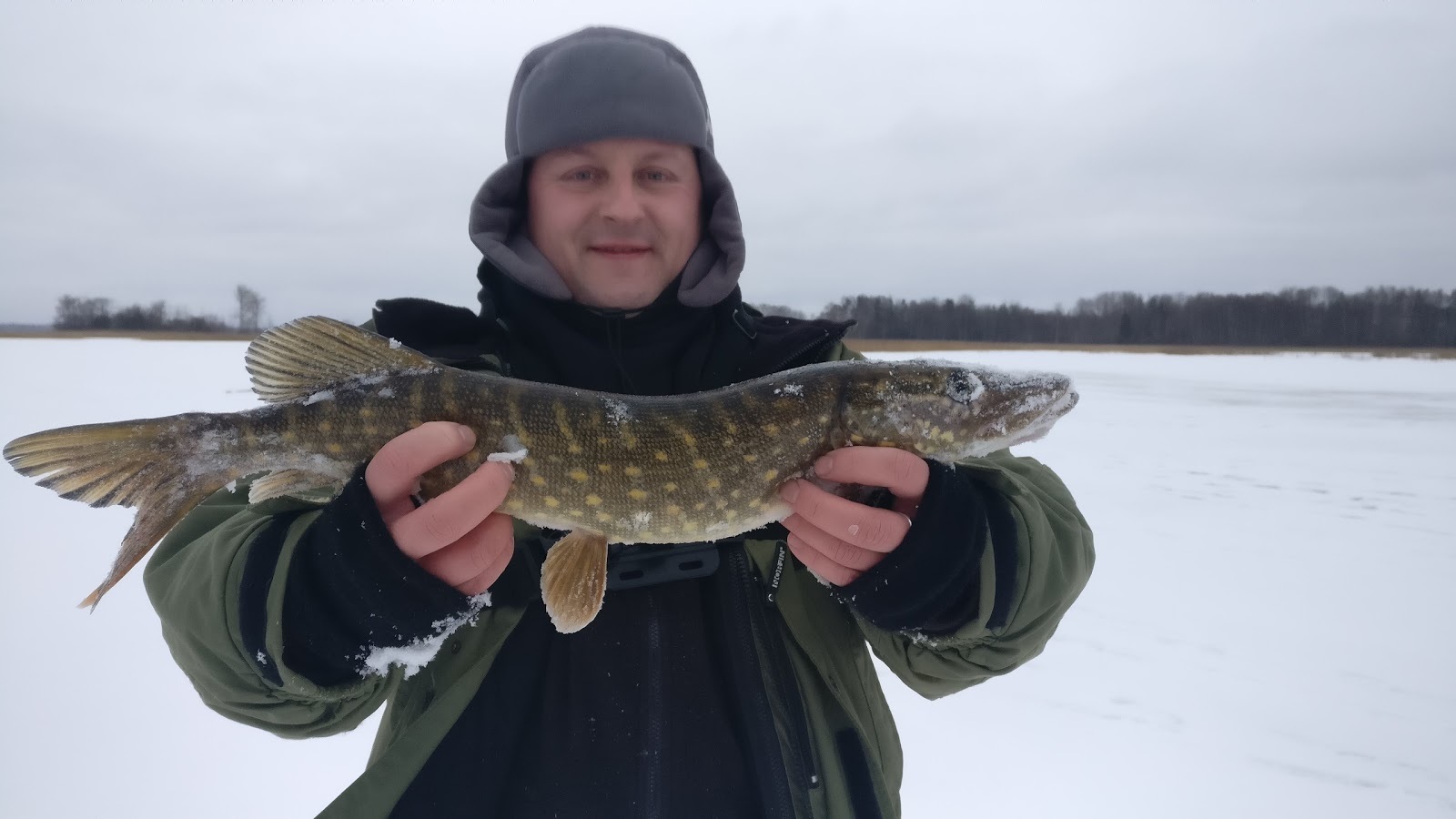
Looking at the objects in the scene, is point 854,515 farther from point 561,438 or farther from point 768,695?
point 561,438

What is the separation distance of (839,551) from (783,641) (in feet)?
0.87

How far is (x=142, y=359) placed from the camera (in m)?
20.9

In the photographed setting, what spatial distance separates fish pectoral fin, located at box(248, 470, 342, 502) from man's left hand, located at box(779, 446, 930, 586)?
3.34ft

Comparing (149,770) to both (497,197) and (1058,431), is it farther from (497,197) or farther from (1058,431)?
(1058,431)

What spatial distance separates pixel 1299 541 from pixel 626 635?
19.2ft

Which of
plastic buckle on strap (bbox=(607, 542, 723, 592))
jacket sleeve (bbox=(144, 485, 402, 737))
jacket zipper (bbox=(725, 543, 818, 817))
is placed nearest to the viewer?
jacket sleeve (bbox=(144, 485, 402, 737))

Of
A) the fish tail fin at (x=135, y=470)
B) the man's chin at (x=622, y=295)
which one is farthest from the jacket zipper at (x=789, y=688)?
the fish tail fin at (x=135, y=470)

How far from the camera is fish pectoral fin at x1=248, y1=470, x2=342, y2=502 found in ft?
5.08

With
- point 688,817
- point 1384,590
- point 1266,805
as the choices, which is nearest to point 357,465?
point 688,817

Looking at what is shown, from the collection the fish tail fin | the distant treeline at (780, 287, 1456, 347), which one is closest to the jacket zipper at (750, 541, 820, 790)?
Answer: the fish tail fin

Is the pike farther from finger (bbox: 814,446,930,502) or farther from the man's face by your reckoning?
the man's face

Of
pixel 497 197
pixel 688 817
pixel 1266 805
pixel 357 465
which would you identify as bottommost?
pixel 1266 805

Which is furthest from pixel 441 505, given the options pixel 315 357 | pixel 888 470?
pixel 888 470

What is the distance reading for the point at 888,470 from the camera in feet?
5.23
